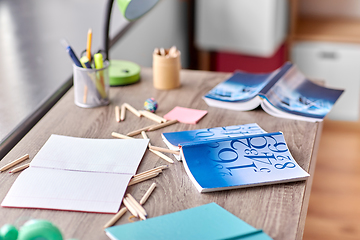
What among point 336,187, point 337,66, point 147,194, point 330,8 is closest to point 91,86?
point 147,194

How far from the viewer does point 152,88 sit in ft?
4.13

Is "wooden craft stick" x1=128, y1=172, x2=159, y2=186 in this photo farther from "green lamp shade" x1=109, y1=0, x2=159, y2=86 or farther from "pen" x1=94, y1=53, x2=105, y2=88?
"green lamp shade" x1=109, y1=0, x2=159, y2=86

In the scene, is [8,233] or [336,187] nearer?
[8,233]

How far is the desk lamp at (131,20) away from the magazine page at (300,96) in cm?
40

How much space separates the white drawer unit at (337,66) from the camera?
245 cm

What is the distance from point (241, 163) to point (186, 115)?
28cm

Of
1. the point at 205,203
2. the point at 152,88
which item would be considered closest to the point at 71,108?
the point at 152,88

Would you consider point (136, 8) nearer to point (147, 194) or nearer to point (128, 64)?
point (128, 64)

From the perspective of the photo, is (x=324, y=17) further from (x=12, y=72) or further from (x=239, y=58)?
(x=12, y=72)

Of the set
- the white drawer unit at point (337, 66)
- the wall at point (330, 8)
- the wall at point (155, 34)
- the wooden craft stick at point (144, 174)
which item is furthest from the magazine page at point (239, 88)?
the wall at point (330, 8)

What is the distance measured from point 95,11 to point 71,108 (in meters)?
0.99

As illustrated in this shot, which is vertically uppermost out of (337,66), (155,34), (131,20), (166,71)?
(131,20)

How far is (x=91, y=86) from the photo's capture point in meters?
1.11

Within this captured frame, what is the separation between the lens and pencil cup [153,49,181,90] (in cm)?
121
